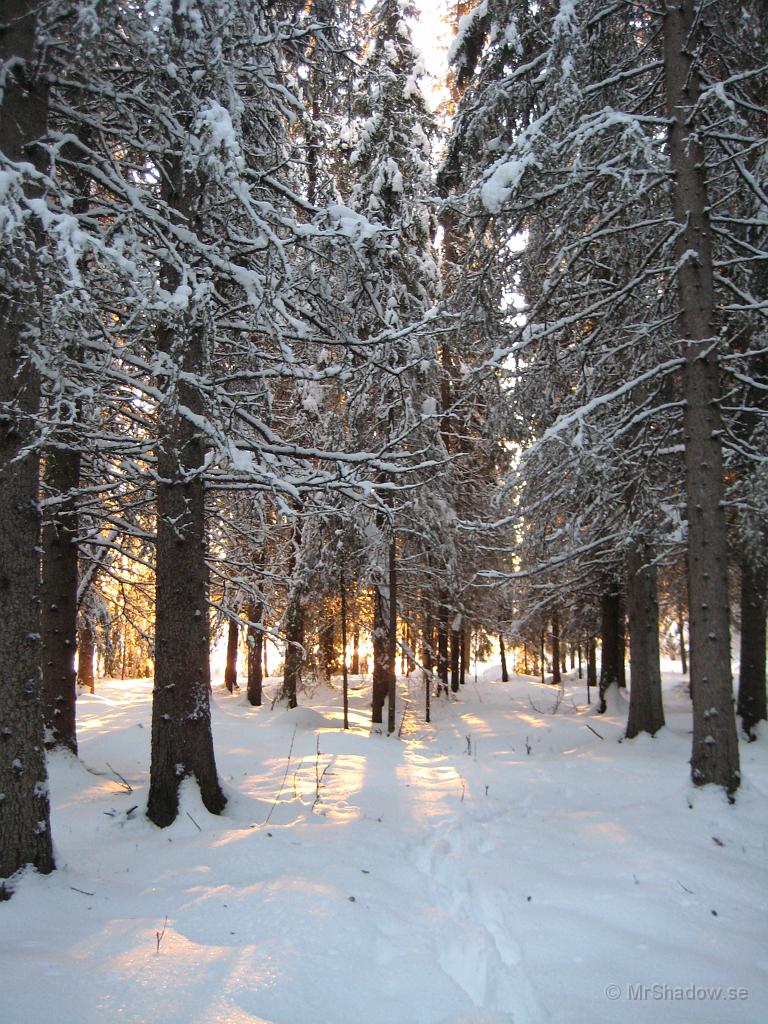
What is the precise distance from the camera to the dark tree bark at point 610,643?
631 inches

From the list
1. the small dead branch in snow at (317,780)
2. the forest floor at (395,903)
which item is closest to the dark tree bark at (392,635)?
the small dead branch in snow at (317,780)

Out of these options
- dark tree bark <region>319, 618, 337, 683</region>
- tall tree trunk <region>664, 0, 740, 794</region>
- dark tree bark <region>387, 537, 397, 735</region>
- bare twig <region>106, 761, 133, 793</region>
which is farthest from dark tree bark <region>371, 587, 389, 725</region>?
tall tree trunk <region>664, 0, 740, 794</region>

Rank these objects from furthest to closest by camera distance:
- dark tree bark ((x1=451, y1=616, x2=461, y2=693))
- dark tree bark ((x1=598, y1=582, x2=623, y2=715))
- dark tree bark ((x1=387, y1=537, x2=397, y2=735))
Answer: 1. dark tree bark ((x1=451, y1=616, x2=461, y2=693))
2. dark tree bark ((x1=598, y1=582, x2=623, y2=715))
3. dark tree bark ((x1=387, y1=537, x2=397, y2=735))

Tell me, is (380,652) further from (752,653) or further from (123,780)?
(123,780)

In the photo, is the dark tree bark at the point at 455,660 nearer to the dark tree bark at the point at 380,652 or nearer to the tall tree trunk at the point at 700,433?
the dark tree bark at the point at 380,652

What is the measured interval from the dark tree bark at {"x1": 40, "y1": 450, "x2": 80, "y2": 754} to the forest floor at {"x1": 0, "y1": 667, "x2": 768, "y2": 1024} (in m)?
0.51

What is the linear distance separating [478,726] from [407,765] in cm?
660

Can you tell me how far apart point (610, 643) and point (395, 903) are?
42.5 ft

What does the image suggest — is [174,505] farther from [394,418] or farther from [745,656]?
[745,656]

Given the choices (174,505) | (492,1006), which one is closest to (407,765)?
(174,505)

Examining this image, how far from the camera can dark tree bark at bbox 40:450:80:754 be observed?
25.8ft

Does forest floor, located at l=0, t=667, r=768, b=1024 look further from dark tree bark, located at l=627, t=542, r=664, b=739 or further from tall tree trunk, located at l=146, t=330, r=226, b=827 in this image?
dark tree bark, located at l=627, t=542, r=664, b=739

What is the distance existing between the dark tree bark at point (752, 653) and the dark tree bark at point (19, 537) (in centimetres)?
1080

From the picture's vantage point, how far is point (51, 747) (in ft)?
25.5
